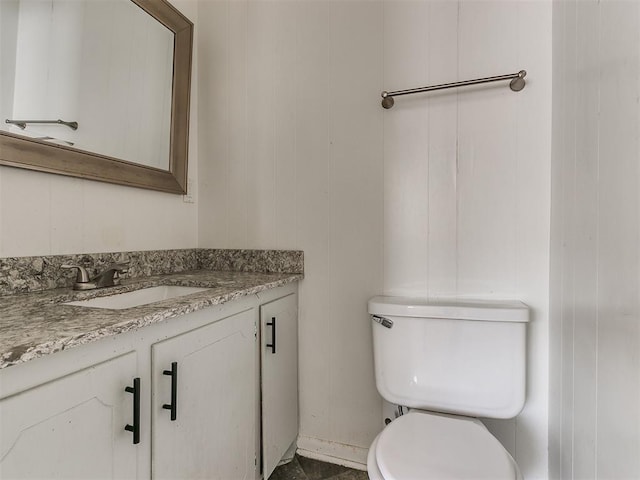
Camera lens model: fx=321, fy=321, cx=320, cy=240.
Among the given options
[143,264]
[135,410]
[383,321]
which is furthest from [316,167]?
[135,410]

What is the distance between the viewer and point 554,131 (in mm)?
1089

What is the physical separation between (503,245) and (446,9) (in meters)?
0.91

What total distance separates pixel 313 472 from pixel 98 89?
1650 mm

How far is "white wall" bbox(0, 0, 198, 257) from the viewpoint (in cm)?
90

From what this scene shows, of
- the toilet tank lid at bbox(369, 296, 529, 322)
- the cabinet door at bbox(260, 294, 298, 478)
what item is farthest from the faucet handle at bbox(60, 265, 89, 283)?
the toilet tank lid at bbox(369, 296, 529, 322)

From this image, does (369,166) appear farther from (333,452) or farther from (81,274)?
(333,452)

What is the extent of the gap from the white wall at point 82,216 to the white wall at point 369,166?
200 mm

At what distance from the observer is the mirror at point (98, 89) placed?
882 mm

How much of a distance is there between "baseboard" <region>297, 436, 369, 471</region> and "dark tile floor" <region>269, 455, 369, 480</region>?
0.02 metres

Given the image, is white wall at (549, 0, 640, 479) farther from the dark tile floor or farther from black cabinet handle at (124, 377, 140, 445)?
black cabinet handle at (124, 377, 140, 445)

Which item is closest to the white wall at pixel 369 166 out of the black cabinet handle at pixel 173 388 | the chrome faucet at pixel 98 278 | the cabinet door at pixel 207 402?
the cabinet door at pixel 207 402

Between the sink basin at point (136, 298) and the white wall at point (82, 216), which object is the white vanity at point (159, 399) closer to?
the sink basin at point (136, 298)

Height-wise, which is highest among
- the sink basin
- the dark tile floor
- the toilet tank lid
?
the sink basin

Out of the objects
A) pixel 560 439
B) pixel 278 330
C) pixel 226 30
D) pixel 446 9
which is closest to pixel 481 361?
pixel 560 439
